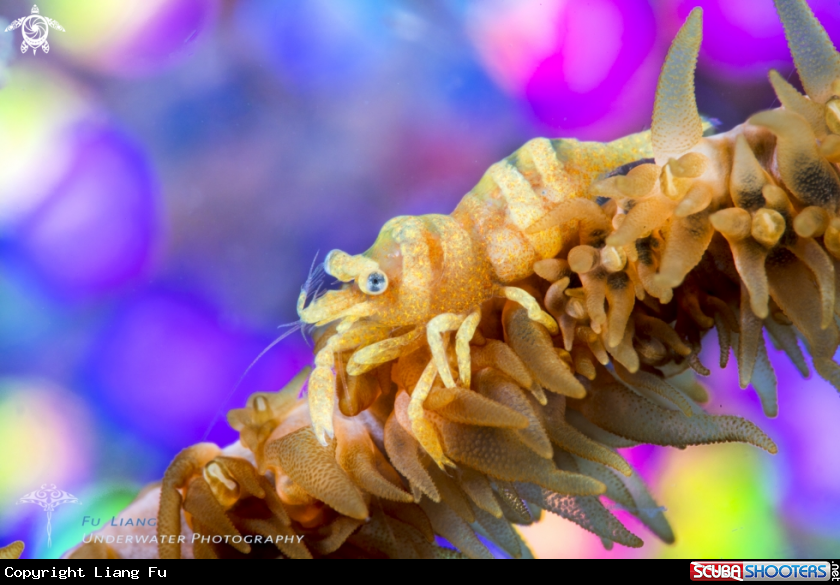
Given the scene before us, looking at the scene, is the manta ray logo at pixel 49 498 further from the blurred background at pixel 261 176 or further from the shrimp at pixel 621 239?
the shrimp at pixel 621 239

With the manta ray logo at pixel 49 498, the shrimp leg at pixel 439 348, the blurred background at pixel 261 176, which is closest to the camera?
the shrimp leg at pixel 439 348

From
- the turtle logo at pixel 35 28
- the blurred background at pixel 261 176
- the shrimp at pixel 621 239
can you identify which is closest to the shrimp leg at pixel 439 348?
the shrimp at pixel 621 239

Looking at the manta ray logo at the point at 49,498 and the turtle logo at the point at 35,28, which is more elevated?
the turtle logo at the point at 35,28

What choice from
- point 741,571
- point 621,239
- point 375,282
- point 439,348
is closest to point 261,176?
point 375,282

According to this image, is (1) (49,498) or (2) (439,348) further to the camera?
(1) (49,498)

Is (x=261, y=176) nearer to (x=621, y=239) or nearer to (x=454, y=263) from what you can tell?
(x=454, y=263)

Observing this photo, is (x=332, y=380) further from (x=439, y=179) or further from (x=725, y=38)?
(x=725, y=38)
